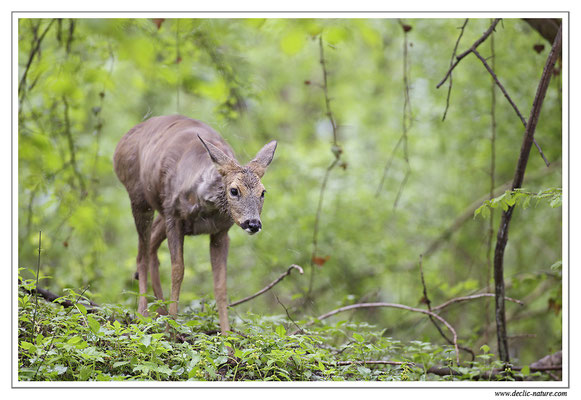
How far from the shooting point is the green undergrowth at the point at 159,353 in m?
3.88

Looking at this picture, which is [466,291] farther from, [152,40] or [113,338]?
[113,338]

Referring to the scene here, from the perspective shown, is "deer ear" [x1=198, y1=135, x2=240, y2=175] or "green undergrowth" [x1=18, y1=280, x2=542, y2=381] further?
"deer ear" [x1=198, y1=135, x2=240, y2=175]

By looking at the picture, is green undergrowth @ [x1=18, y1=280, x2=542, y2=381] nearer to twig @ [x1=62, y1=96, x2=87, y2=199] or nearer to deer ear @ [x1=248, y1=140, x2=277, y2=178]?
deer ear @ [x1=248, y1=140, x2=277, y2=178]

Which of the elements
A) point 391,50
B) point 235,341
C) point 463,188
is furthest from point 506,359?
point 391,50

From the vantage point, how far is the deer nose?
377 centimetres

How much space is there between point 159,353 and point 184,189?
1.09 meters

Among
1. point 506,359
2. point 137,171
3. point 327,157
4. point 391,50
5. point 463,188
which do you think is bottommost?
point 506,359

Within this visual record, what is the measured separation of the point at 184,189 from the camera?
4.48 meters

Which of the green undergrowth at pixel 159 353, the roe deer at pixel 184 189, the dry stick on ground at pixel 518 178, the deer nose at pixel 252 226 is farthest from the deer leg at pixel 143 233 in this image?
the dry stick on ground at pixel 518 178

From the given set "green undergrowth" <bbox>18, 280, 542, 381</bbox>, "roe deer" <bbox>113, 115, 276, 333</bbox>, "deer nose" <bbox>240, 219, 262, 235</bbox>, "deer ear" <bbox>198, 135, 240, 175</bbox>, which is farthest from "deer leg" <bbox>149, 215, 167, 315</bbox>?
"deer nose" <bbox>240, 219, 262, 235</bbox>

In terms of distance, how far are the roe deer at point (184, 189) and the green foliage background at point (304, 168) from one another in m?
0.65

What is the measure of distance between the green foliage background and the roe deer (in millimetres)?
655

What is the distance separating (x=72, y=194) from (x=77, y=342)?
339 centimetres

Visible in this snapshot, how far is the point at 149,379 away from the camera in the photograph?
3.92m
